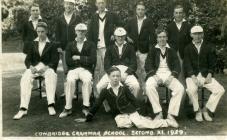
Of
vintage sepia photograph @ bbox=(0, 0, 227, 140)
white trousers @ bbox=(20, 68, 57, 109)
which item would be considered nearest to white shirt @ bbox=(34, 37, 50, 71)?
vintage sepia photograph @ bbox=(0, 0, 227, 140)

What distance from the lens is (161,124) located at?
449 cm

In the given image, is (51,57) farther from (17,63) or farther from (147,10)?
(17,63)

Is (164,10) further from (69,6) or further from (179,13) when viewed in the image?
(69,6)

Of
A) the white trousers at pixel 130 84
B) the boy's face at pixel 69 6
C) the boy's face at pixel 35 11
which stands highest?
the boy's face at pixel 69 6

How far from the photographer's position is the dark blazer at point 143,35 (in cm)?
528

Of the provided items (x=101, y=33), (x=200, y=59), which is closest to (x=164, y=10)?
(x=101, y=33)

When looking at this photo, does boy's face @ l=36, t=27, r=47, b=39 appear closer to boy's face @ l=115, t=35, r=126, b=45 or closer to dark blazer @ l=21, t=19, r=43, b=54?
dark blazer @ l=21, t=19, r=43, b=54

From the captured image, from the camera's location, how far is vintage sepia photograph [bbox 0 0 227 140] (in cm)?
446

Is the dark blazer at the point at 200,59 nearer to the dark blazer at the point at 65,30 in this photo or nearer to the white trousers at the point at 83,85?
the white trousers at the point at 83,85

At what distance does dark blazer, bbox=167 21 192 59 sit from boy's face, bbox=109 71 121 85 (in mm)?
1082

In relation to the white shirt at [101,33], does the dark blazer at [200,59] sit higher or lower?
lower

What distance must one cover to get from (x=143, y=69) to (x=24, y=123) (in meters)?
1.69

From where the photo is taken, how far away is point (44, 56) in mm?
5164

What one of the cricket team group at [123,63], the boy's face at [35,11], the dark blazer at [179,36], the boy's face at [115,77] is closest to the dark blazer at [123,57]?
the cricket team group at [123,63]
